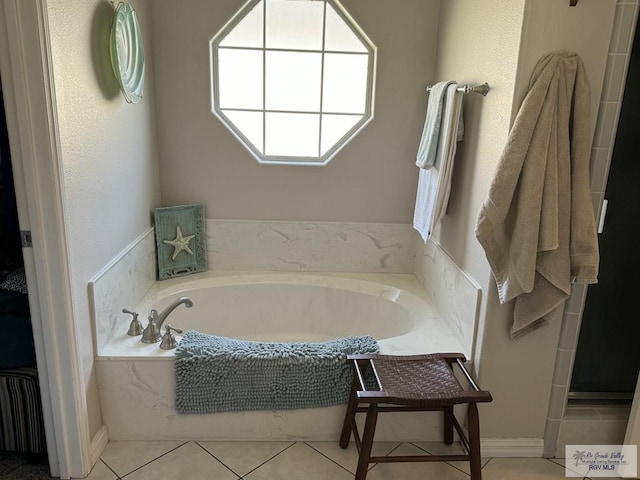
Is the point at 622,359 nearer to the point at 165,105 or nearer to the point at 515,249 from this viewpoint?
the point at 515,249

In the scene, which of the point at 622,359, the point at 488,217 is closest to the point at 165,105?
the point at 488,217

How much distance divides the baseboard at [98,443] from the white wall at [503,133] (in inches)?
59.4

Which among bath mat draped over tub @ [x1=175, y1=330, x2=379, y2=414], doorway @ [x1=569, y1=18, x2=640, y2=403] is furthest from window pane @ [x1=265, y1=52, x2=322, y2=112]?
doorway @ [x1=569, y1=18, x2=640, y2=403]

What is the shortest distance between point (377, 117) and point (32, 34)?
170 centimetres

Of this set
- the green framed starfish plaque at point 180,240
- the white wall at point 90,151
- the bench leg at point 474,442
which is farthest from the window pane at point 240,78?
the bench leg at point 474,442

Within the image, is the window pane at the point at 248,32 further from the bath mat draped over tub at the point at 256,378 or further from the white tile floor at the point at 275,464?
the white tile floor at the point at 275,464

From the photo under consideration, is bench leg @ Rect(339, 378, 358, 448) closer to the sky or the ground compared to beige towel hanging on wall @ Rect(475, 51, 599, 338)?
closer to the ground

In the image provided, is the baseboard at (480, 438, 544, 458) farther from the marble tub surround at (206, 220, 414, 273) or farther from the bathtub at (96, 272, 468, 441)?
the marble tub surround at (206, 220, 414, 273)

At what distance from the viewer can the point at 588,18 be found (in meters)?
1.57

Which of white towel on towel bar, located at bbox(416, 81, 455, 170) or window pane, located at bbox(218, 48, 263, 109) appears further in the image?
window pane, located at bbox(218, 48, 263, 109)

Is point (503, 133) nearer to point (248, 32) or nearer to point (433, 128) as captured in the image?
point (433, 128)

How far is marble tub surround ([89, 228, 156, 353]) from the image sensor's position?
1856 mm

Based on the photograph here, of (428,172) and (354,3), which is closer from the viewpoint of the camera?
(428,172)

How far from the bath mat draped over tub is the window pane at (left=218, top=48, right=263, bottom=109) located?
1381 millimetres
